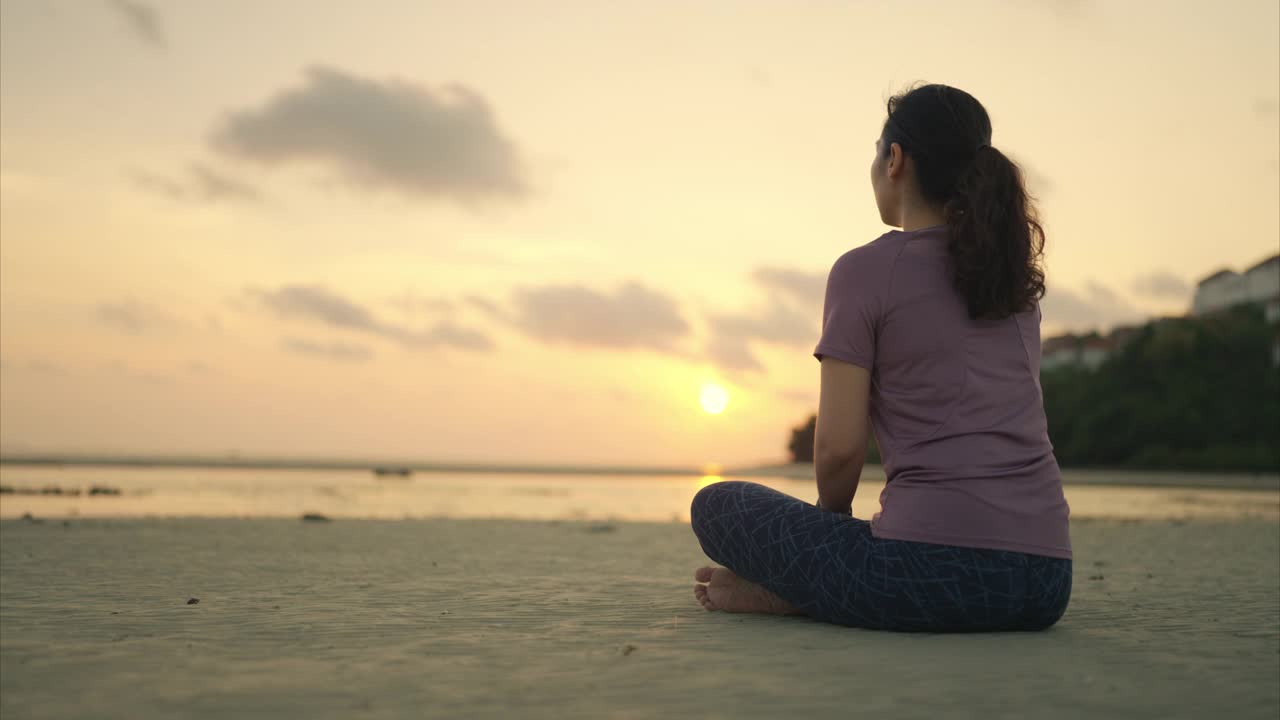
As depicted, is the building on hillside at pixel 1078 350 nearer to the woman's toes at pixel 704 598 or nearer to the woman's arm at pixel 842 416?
the woman's toes at pixel 704 598

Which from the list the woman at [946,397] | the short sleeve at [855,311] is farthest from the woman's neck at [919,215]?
the short sleeve at [855,311]

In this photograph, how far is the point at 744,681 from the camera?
2.62m

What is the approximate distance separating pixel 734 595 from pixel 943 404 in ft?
3.94

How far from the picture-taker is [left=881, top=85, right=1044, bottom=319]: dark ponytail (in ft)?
10.2

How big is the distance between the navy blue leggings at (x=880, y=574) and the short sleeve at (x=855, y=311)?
521 millimetres

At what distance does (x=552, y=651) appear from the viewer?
309 cm

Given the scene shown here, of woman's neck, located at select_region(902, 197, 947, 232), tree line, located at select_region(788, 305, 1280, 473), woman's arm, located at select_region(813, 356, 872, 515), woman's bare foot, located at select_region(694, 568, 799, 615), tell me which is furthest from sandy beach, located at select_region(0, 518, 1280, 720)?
tree line, located at select_region(788, 305, 1280, 473)

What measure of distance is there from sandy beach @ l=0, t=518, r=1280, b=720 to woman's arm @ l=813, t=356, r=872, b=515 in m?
0.57

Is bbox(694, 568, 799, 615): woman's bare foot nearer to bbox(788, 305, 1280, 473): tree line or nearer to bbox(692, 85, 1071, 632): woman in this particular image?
bbox(692, 85, 1071, 632): woman

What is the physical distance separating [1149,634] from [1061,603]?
47 centimetres

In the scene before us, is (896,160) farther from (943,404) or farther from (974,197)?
(943,404)

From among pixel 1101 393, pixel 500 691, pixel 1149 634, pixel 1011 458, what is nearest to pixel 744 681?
pixel 500 691

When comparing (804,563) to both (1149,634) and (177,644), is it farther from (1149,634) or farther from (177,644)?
(177,644)

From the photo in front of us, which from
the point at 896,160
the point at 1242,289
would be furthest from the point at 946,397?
the point at 1242,289
